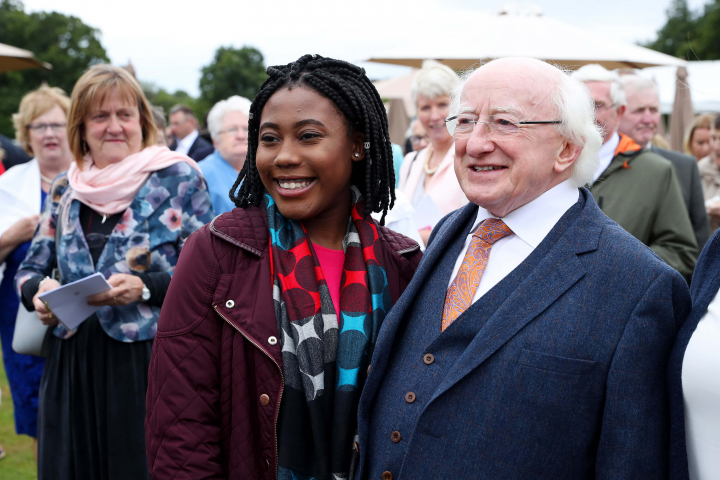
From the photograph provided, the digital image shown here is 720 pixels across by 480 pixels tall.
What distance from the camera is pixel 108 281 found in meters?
3.20

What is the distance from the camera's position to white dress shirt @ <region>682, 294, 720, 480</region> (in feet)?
5.62

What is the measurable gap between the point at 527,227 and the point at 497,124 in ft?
1.07

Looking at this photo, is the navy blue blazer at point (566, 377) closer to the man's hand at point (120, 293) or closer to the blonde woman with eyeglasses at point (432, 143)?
the man's hand at point (120, 293)

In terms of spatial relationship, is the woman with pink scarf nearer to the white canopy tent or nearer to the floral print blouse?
the floral print blouse

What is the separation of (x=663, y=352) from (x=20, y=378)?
400 centimetres

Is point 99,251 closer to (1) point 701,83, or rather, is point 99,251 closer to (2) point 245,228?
(2) point 245,228

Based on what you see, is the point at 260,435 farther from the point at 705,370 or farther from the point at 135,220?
the point at 135,220

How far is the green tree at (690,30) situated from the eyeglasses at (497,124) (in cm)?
4391

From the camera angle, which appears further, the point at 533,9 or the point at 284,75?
the point at 533,9

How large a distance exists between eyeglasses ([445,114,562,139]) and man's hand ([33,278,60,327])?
7.44 ft

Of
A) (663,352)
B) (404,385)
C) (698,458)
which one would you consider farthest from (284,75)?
(698,458)

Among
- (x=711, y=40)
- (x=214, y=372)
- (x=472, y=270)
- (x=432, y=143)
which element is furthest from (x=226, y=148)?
(x=711, y=40)

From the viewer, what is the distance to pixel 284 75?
2174 mm

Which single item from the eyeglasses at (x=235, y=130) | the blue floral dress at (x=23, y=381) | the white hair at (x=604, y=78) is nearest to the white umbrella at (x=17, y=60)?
the eyeglasses at (x=235, y=130)
